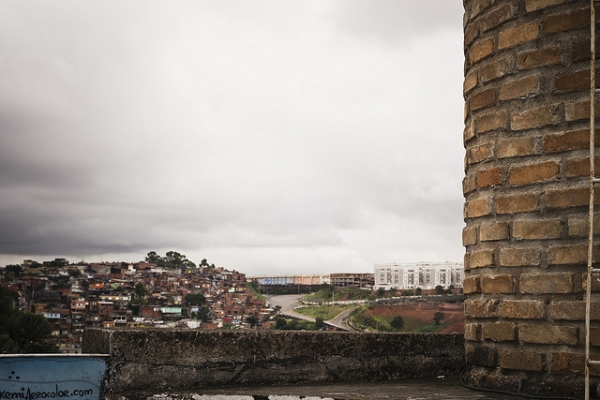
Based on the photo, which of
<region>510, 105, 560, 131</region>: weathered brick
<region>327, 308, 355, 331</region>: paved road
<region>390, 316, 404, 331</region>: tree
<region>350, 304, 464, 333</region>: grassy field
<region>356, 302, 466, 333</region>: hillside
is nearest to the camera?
<region>510, 105, 560, 131</region>: weathered brick

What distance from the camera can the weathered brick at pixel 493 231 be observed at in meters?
2.99

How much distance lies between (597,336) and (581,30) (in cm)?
142

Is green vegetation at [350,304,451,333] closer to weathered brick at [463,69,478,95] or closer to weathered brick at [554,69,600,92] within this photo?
weathered brick at [463,69,478,95]

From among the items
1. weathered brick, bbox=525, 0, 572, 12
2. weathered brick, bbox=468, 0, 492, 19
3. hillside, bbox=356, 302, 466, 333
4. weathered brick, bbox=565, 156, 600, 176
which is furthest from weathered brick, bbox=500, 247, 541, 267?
hillside, bbox=356, 302, 466, 333

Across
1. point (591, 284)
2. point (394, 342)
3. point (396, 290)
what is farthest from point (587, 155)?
point (396, 290)

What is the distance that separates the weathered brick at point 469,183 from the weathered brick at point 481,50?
635 millimetres

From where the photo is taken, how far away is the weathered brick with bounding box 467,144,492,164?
10.2ft

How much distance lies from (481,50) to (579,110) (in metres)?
0.68

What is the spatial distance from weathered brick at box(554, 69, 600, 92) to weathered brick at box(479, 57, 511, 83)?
286 millimetres

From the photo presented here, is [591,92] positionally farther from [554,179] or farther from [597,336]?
[597,336]

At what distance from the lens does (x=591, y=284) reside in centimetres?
269

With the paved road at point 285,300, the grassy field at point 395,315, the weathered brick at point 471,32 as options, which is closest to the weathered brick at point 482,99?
the weathered brick at point 471,32

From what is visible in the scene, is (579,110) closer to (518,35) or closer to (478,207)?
(518,35)

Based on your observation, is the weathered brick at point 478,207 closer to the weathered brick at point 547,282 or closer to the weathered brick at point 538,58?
the weathered brick at point 547,282
